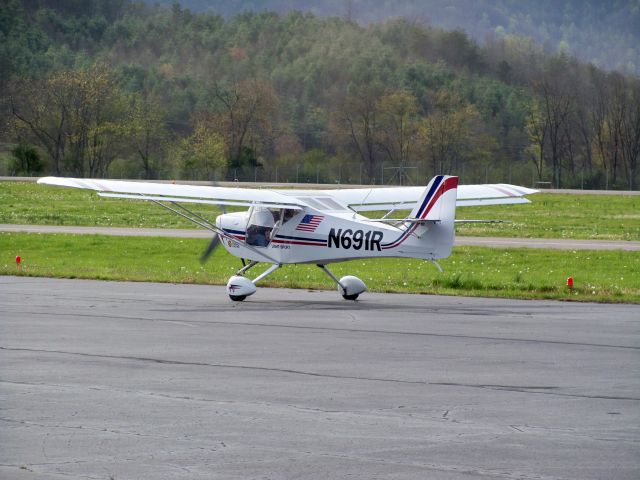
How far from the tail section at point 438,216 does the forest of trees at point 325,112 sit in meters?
63.6

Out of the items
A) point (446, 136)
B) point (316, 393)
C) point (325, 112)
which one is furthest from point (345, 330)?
point (325, 112)

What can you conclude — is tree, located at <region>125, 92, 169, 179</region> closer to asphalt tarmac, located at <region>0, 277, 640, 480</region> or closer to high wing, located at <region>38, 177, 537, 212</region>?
high wing, located at <region>38, 177, 537, 212</region>

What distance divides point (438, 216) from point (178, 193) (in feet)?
16.6

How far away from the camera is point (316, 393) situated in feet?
39.4

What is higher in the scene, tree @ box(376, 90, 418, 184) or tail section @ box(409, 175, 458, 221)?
tree @ box(376, 90, 418, 184)

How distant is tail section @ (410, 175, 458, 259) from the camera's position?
2095cm

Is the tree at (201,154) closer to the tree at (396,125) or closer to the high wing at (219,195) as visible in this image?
the tree at (396,125)

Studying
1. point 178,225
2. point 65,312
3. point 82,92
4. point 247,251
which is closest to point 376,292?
point 247,251

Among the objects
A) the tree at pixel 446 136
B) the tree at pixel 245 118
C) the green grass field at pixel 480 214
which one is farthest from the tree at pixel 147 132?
the green grass field at pixel 480 214

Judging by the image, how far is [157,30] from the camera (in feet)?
556

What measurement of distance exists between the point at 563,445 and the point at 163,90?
4864 inches

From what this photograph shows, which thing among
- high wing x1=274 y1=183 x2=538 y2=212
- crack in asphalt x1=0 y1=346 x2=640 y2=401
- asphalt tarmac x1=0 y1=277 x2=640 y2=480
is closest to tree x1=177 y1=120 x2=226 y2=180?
high wing x1=274 y1=183 x2=538 y2=212

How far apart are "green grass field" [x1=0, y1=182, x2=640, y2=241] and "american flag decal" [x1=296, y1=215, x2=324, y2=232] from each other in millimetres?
21564

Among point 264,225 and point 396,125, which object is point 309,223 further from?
point 396,125
